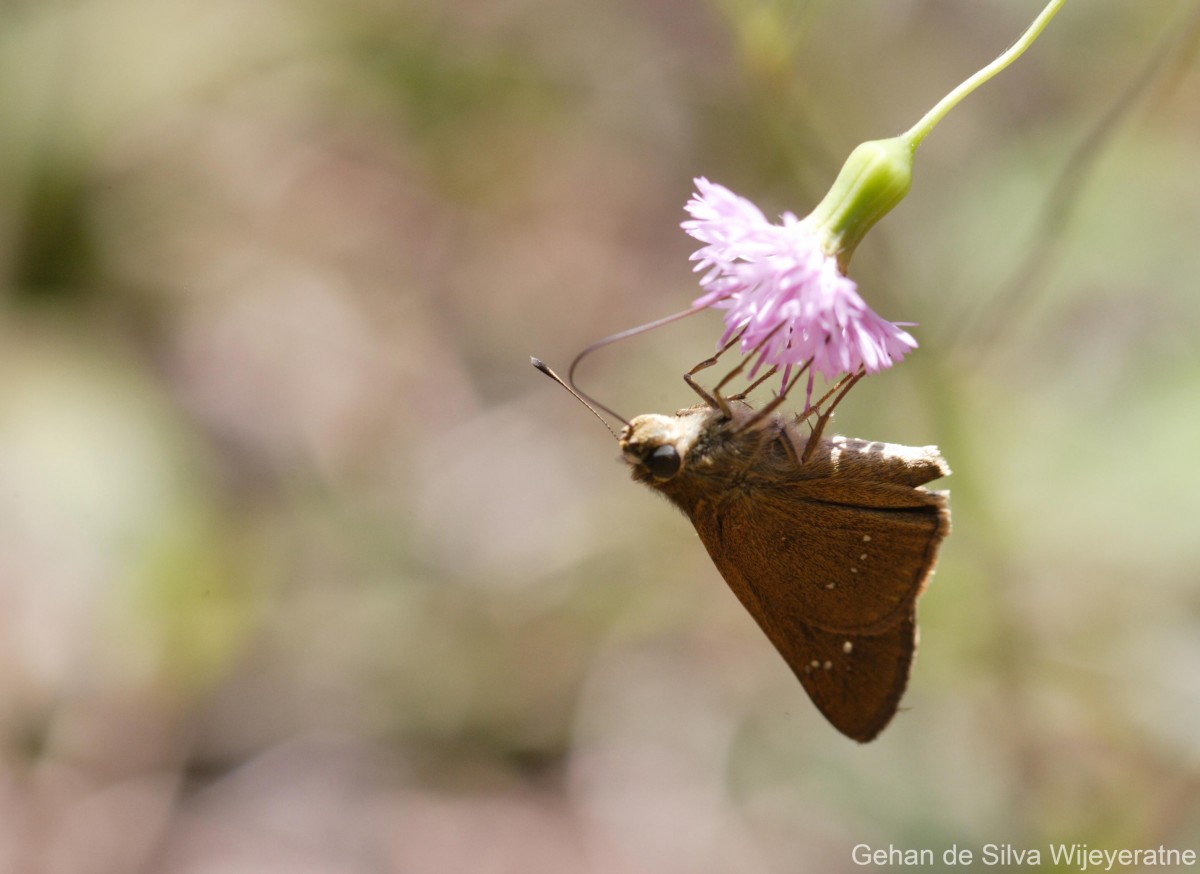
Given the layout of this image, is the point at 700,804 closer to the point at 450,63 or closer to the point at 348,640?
the point at 348,640

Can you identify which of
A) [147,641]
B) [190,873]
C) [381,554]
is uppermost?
[381,554]

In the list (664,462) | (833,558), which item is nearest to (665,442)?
(664,462)

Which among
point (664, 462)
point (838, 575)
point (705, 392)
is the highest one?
point (705, 392)

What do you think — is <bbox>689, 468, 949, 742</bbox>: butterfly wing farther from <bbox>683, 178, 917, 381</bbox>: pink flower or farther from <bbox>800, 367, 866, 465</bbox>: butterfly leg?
<bbox>683, 178, 917, 381</bbox>: pink flower

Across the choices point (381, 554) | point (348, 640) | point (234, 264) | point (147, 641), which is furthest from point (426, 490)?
point (234, 264)

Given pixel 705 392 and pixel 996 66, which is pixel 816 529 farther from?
pixel 996 66

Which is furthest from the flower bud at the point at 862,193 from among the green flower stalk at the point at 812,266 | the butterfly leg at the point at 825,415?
the butterfly leg at the point at 825,415
